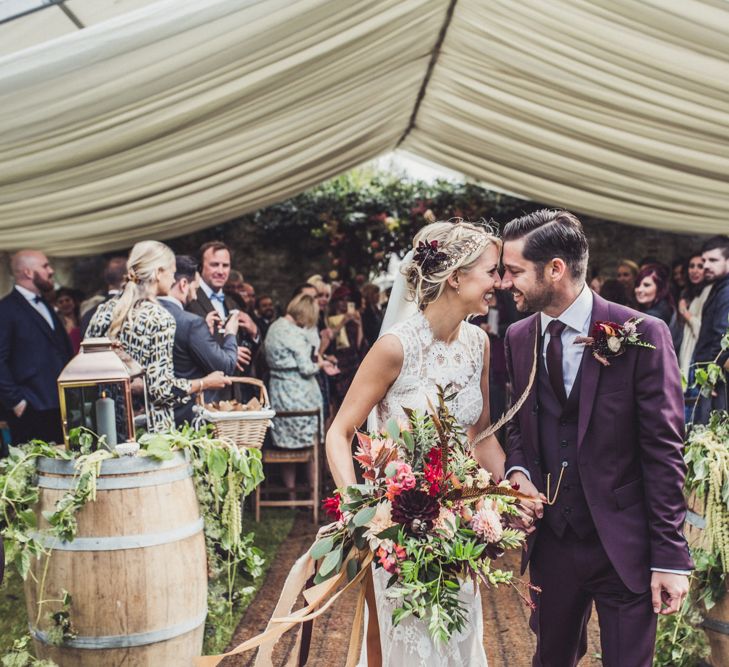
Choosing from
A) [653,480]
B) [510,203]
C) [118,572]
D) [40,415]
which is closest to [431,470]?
[653,480]

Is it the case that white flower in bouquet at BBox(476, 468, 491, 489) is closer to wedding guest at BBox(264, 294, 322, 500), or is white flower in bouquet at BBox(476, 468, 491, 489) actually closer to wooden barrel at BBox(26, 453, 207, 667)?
wooden barrel at BBox(26, 453, 207, 667)

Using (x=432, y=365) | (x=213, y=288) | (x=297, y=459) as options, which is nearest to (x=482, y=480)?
(x=432, y=365)

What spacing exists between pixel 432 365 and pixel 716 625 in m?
1.36

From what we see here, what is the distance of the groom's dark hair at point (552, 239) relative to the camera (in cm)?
Result: 248

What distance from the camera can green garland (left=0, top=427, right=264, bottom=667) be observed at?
9.61 feet

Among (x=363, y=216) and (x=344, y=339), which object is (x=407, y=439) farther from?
(x=363, y=216)

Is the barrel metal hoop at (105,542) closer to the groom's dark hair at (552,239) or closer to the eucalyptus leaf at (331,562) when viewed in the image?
the eucalyptus leaf at (331,562)

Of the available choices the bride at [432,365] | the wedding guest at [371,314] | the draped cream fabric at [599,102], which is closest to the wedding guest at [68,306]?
the wedding guest at [371,314]

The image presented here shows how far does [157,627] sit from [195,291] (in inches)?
102

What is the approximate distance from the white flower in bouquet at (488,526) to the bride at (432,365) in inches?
20.3

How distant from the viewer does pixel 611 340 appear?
2334mm

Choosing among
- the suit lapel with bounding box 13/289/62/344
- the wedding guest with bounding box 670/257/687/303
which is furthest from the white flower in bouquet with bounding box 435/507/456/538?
the wedding guest with bounding box 670/257/687/303

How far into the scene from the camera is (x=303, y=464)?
7879 mm

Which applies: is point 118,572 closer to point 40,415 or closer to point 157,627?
point 157,627
